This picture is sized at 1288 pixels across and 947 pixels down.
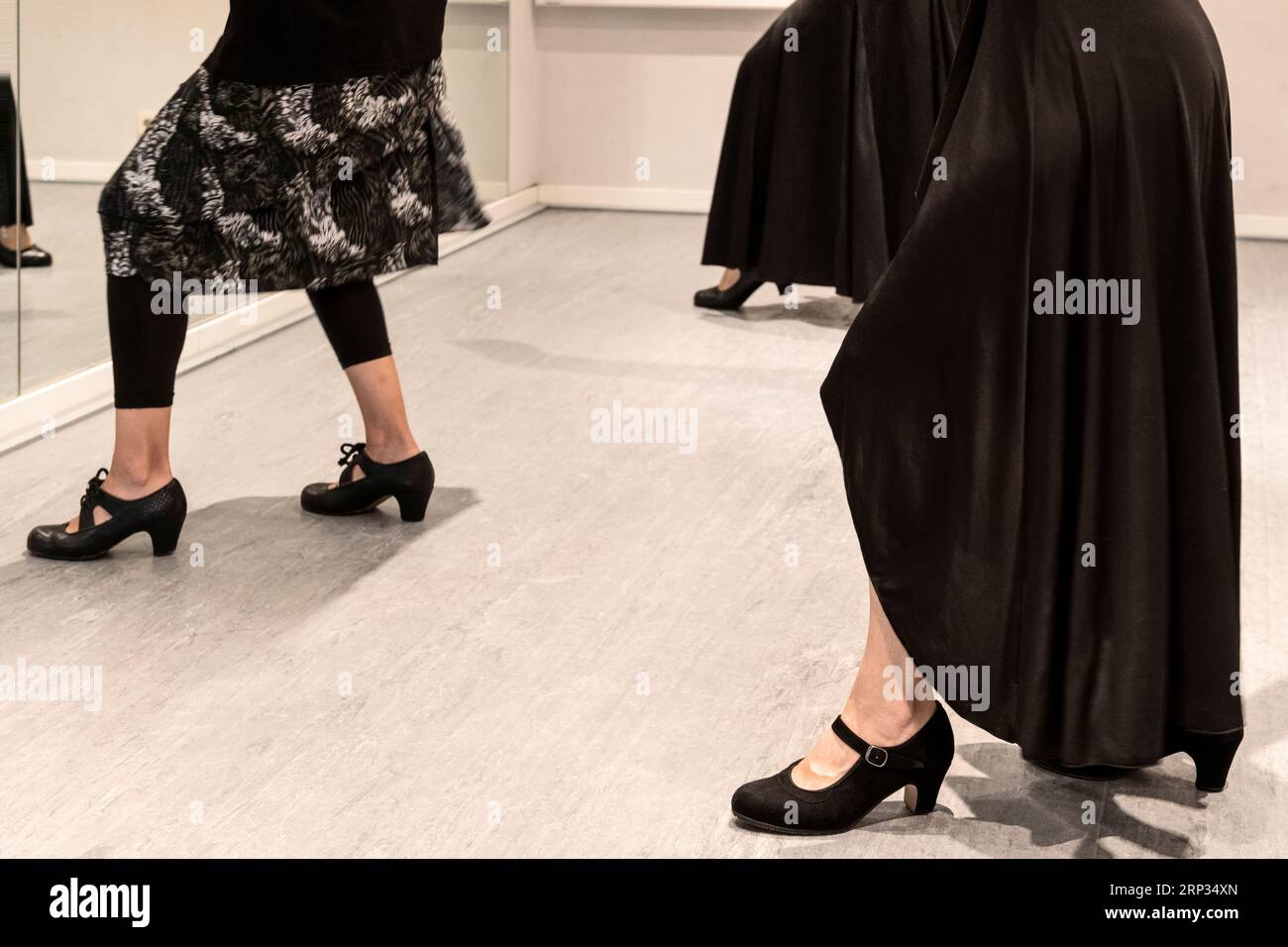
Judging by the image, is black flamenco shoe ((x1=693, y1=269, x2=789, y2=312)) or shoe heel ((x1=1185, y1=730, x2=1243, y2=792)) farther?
black flamenco shoe ((x1=693, y1=269, x2=789, y2=312))

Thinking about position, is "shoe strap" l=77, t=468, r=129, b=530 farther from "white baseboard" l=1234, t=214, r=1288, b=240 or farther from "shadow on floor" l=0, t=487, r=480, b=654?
"white baseboard" l=1234, t=214, r=1288, b=240

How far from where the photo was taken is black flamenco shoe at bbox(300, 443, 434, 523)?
2.62 metres

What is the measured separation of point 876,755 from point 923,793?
0.09 meters

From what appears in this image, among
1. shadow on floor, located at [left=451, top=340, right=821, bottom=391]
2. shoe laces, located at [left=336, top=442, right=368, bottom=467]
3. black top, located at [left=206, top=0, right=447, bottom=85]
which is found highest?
black top, located at [left=206, top=0, right=447, bottom=85]

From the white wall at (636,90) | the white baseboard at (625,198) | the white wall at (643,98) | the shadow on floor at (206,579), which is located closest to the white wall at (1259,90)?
the white wall at (643,98)

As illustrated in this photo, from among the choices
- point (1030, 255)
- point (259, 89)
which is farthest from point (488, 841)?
point (259, 89)

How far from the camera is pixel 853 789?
5.59 feet

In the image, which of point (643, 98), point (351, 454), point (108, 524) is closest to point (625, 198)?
point (643, 98)

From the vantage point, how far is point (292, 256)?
242 cm

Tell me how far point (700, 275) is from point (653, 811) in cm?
320

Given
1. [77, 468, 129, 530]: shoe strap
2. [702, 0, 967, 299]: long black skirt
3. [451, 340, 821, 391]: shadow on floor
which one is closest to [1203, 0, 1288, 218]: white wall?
[702, 0, 967, 299]: long black skirt

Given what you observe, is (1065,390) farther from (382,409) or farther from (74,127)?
(74,127)

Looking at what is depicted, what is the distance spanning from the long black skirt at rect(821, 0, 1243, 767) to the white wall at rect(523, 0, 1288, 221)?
4.31m

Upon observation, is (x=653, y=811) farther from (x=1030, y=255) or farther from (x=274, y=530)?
(x=274, y=530)
